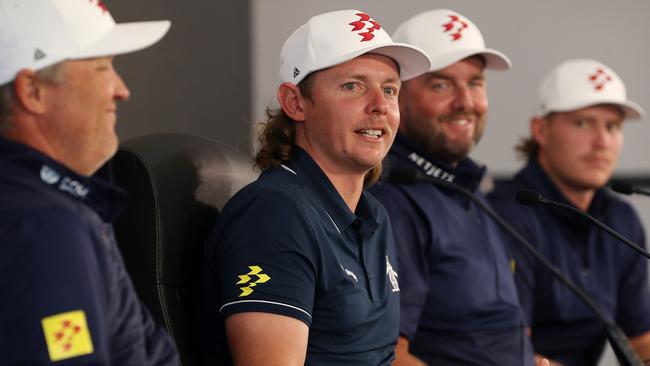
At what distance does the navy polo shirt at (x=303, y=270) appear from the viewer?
1782mm

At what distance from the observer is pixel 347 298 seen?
186cm

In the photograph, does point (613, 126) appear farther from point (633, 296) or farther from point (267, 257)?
point (267, 257)

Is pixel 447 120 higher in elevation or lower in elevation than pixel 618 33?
higher

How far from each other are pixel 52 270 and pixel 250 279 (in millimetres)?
497

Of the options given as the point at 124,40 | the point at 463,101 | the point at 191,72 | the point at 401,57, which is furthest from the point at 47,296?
the point at 191,72

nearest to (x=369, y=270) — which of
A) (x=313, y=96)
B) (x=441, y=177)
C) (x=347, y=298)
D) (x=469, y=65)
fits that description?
(x=347, y=298)

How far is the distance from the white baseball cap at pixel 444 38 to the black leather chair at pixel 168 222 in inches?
31.1

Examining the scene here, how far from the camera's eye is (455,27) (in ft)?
8.72

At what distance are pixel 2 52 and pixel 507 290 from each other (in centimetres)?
135

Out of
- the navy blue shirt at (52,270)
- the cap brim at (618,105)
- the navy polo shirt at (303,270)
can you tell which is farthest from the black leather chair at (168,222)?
the cap brim at (618,105)

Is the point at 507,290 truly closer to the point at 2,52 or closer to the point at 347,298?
the point at 347,298

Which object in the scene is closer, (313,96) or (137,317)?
(137,317)

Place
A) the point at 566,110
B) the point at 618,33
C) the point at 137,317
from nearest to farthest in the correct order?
1. the point at 137,317
2. the point at 566,110
3. the point at 618,33

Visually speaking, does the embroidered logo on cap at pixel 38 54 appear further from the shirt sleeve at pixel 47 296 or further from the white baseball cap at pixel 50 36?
the shirt sleeve at pixel 47 296
